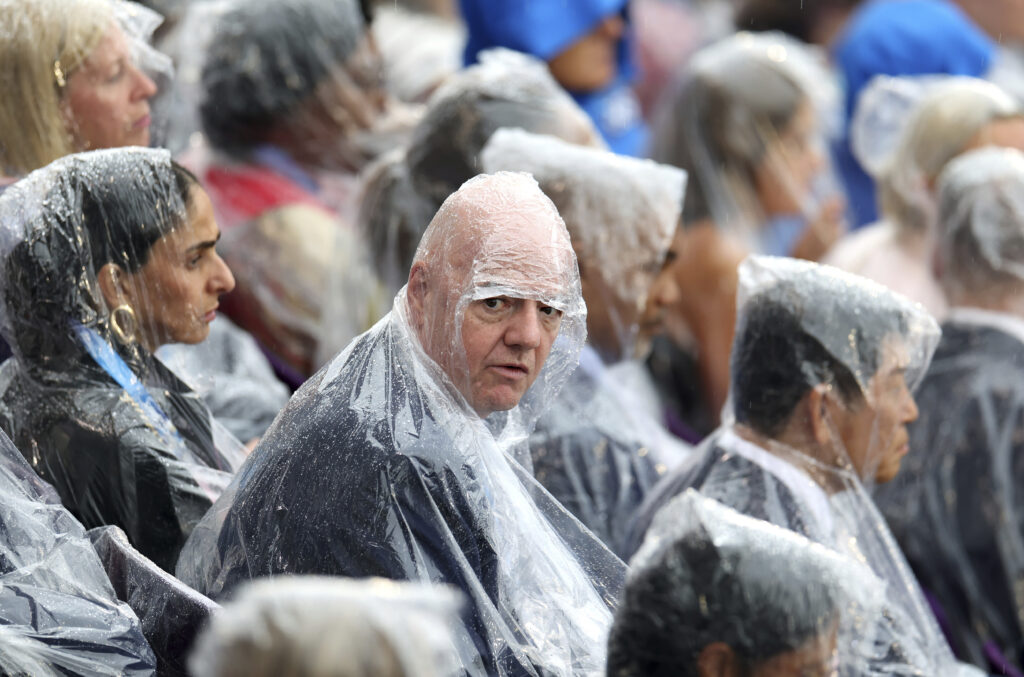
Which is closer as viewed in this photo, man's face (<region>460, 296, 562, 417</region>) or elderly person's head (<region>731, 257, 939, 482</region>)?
man's face (<region>460, 296, 562, 417</region>)

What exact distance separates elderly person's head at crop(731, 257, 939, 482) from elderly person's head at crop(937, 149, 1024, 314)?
97 cm

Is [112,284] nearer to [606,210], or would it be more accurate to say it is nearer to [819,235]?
[606,210]

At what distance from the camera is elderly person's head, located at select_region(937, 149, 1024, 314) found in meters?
4.03

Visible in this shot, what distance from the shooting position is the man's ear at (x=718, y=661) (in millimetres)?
1965

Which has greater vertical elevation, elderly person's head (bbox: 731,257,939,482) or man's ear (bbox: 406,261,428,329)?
man's ear (bbox: 406,261,428,329)

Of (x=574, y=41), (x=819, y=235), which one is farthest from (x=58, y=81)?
(x=819, y=235)

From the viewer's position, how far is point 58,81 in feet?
9.95

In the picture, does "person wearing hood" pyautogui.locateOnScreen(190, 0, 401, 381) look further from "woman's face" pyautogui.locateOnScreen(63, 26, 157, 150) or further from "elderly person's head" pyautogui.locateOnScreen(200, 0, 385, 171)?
"woman's face" pyautogui.locateOnScreen(63, 26, 157, 150)

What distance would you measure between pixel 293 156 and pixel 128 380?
201cm

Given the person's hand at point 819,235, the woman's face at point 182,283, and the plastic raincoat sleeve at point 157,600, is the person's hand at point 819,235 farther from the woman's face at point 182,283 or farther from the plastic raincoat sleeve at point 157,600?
the plastic raincoat sleeve at point 157,600

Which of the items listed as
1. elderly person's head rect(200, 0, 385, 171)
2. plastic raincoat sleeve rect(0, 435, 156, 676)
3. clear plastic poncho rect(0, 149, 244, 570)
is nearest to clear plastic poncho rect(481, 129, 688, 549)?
clear plastic poncho rect(0, 149, 244, 570)

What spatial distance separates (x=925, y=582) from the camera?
3.81 meters

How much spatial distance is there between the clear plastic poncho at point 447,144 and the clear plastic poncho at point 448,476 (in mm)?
1248

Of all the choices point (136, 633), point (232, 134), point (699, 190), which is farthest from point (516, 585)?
point (699, 190)
